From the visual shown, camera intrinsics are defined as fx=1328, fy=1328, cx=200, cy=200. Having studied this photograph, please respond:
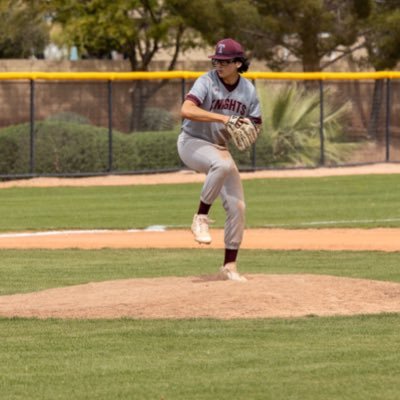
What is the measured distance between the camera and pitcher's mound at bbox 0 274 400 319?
382 inches

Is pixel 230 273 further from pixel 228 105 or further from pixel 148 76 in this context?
pixel 148 76

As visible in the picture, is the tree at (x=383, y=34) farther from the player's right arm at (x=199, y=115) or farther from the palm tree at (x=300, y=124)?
the player's right arm at (x=199, y=115)

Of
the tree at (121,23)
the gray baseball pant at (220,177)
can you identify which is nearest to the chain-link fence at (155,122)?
the tree at (121,23)

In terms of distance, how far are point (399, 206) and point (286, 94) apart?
912 centimetres

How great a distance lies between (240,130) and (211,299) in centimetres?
139

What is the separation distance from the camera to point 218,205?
898 inches

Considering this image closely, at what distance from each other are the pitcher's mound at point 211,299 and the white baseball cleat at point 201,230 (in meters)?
0.35

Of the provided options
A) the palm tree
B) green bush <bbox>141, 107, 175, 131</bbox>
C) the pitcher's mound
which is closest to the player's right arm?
the pitcher's mound

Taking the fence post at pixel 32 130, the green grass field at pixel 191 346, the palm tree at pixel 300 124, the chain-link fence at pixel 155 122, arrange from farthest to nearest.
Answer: the palm tree at pixel 300 124
the chain-link fence at pixel 155 122
the fence post at pixel 32 130
the green grass field at pixel 191 346

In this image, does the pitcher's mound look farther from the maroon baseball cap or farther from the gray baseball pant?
the maroon baseball cap

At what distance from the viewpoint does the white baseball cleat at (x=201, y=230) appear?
10844mm

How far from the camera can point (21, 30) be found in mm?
49281

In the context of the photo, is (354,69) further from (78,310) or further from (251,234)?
(78,310)

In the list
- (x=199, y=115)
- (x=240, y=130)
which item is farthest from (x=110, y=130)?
(x=199, y=115)
